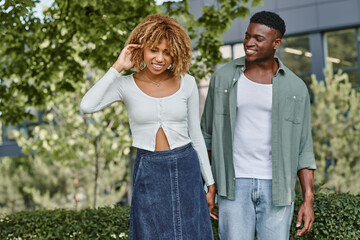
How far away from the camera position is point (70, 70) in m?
6.40

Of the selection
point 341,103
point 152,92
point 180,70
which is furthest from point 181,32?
point 341,103

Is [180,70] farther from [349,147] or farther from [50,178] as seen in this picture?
[50,178]

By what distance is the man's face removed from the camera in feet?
9.55

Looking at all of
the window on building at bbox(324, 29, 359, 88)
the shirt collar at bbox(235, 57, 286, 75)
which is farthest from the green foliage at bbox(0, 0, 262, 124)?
the window on building at bbox(324, 29, 359, 88)

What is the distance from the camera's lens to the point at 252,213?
2941mm

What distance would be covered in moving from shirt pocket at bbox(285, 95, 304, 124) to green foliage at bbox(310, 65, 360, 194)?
Result: 7816mm

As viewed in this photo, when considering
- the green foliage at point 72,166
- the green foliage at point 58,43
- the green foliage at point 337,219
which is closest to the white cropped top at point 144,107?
the green foliage at point 337,219

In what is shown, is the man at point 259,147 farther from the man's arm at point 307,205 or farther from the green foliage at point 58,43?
the green foliage at point 58,43

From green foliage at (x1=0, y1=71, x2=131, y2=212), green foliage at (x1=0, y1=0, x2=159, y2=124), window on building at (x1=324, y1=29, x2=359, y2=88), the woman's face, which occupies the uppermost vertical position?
window on building at (x1=324, y1=29, x2=359, y2=88)

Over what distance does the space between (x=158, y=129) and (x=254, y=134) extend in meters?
0.70

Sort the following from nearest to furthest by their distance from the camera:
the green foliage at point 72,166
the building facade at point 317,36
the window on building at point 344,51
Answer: the green foliage at point 72,166
the building facade at point 317,36
the window on building at point 344,51

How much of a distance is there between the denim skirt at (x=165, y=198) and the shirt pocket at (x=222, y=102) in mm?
513

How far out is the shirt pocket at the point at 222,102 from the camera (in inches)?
119

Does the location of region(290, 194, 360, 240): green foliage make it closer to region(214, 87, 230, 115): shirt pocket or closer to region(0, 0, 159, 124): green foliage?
region(214, 87, 230, 115): shirt pocket
